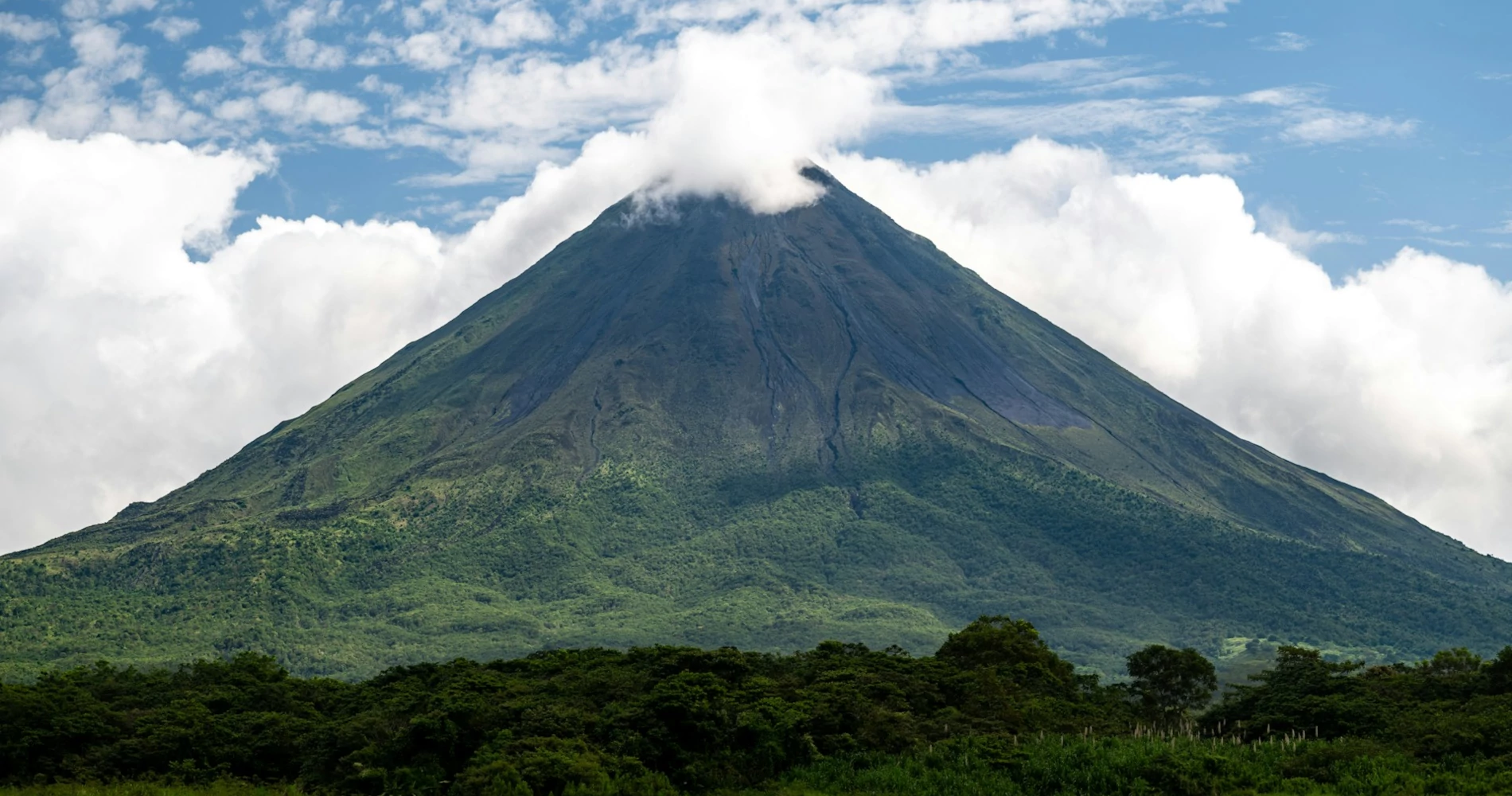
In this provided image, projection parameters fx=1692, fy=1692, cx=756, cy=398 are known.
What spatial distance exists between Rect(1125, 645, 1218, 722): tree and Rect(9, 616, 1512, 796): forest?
878 cm

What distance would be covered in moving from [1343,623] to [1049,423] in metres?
49.2

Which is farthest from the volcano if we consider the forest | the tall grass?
the tall grass

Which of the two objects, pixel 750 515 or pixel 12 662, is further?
pixel 750 515

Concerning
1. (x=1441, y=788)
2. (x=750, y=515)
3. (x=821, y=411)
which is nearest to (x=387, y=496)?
(x=750, y=515)

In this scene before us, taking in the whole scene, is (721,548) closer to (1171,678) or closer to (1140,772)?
(1171,678)

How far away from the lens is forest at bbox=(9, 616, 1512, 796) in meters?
44.4

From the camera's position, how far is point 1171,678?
68125mm

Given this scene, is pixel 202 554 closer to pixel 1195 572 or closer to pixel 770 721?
pixel 1195 572

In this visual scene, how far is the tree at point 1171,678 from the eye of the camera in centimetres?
6800

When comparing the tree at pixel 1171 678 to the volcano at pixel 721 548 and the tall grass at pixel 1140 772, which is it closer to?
the tall grass at pixel 1140 772

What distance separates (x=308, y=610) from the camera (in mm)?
154625

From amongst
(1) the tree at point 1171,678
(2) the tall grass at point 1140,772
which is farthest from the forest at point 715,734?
(1) the tree at point 1171,678

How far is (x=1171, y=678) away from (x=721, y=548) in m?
104

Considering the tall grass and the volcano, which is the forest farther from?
the volcano
